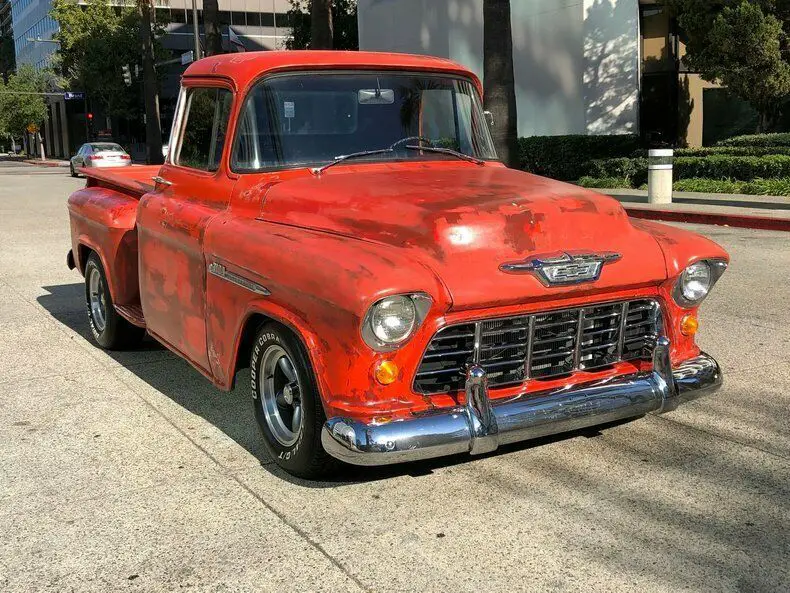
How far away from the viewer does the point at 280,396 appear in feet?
13.7

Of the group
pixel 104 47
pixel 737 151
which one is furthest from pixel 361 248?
pixel 104 47

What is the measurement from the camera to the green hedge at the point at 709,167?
17.9 m

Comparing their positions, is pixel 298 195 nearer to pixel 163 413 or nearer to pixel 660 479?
pixel 163 413

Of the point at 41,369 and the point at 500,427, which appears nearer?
the point at 500,427

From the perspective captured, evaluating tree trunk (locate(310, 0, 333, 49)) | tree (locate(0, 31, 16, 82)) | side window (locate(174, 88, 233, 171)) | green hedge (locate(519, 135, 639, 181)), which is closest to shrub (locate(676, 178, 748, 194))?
green hedge (locate(519, 135, 639, 181))

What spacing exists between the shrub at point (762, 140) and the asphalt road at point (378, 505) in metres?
15.0

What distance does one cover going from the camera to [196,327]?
187 inches

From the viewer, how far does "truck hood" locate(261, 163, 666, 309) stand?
3740 millimetres

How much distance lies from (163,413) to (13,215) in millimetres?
14899

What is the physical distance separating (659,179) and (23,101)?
→ 66896 millimetres

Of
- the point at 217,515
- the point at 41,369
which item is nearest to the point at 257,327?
the point at 217,515

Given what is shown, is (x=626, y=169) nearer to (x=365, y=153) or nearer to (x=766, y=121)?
(x=766, y=121)

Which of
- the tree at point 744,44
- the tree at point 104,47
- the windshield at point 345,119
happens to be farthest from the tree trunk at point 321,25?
the tree at point 104,47

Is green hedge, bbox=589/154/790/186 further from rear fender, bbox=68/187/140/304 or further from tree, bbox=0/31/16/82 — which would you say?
tree, bbox=0/31/16/82
